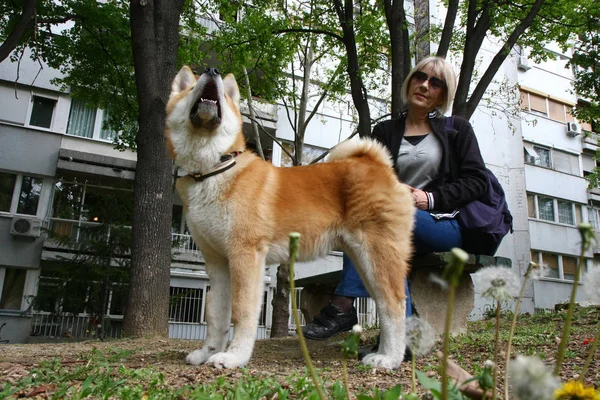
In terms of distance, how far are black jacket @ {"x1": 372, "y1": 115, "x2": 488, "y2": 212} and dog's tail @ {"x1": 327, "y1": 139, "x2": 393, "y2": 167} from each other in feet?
1.22

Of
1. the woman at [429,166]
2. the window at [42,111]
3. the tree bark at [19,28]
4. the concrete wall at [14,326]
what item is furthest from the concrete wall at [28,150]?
the woman at [429,166]

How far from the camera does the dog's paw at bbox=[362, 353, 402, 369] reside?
3070mm

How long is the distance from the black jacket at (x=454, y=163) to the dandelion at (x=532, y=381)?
10.3 feet

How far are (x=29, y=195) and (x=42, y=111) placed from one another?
335 centimetres

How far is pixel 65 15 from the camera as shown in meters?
10.1

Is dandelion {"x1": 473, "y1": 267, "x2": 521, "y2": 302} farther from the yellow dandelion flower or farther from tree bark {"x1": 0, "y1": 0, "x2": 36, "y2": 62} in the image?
tree bark {"x1": 0, "y1": 0, "x2": 36, "y2": 62}

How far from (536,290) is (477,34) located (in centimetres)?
1912

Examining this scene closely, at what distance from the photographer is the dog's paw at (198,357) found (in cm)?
325

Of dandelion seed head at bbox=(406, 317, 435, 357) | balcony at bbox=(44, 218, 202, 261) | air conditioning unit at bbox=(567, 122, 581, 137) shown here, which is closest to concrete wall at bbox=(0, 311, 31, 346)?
balcony at bbox=(44, 218, 202, 261)

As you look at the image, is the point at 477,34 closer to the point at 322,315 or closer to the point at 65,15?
the point at 322,315

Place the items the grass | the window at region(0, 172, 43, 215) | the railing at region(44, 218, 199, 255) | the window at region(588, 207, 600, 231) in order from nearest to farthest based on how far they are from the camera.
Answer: the grass → the railing at region(44, 218, 199, 255) → the window at region(0, 172, 43, 215) → the window at region(588, 207, 600, 231)

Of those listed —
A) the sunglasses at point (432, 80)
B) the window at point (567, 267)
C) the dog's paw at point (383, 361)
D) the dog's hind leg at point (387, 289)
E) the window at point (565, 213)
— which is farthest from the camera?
the window at point (565, 213)

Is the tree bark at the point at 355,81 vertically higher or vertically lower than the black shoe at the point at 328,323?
higher

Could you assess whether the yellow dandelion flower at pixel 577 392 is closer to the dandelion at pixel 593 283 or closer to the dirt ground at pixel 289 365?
the dandelion at pixel 593 283
